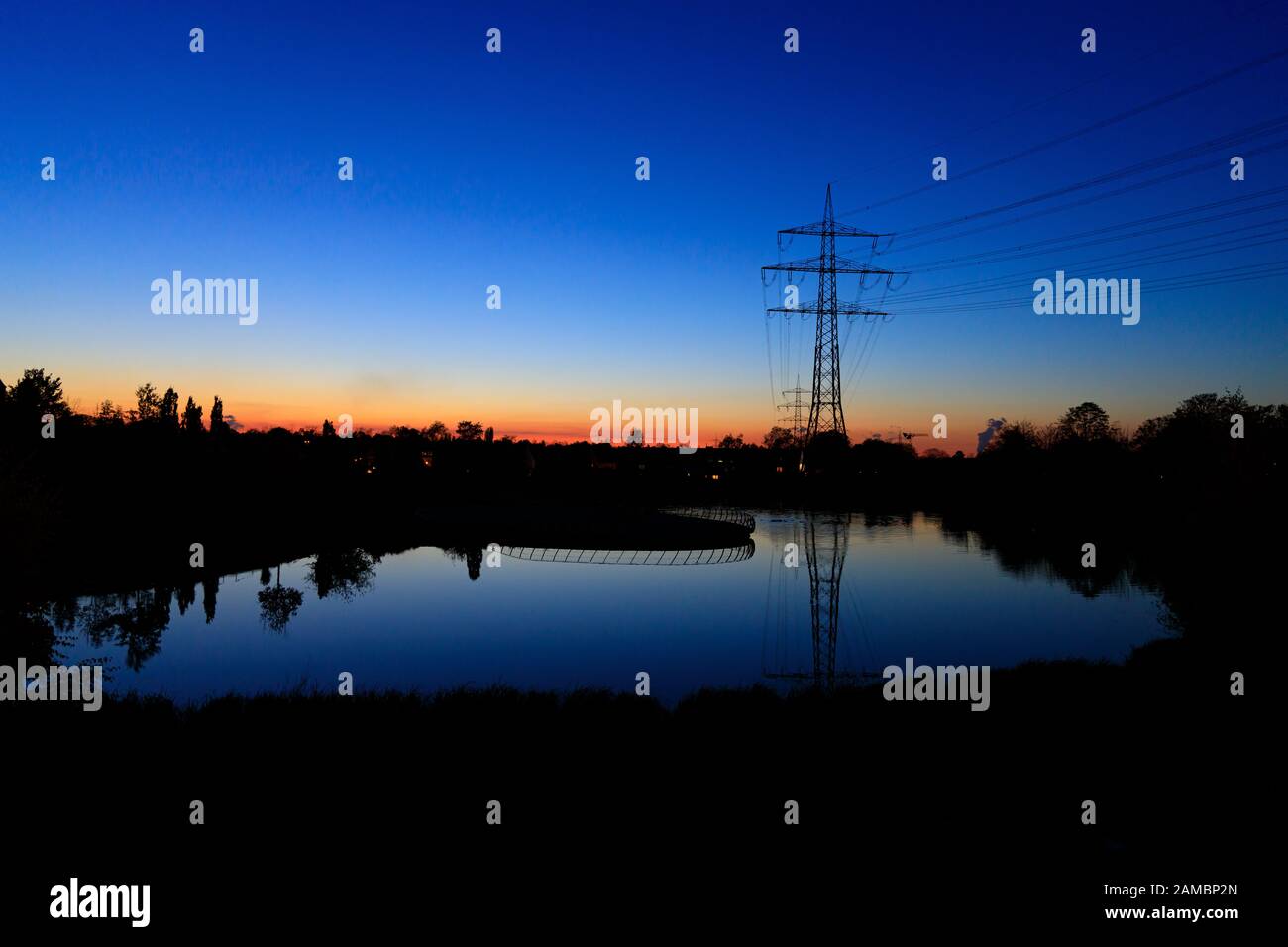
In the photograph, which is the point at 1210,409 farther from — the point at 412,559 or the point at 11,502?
the point at 11,502

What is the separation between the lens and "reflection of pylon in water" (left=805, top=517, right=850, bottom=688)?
26719 mm

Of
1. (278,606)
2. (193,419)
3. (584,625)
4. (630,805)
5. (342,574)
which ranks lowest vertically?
(584,625)

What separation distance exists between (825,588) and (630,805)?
30.0 metres

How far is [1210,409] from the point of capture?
101m

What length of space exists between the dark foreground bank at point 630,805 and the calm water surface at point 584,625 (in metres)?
5.82

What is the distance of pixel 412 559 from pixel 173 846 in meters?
42.8

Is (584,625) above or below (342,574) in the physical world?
below

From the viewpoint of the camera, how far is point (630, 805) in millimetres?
13328

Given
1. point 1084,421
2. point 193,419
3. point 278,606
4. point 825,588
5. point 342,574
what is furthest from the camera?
point 1084,421

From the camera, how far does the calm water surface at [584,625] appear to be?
25188mm

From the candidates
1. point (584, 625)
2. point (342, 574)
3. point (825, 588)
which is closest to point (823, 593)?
point (825, 588)

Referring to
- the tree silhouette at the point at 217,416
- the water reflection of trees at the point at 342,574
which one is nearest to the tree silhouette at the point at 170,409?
the tree silhouette at the point at 217,416

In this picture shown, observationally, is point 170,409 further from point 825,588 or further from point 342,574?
point 825,588

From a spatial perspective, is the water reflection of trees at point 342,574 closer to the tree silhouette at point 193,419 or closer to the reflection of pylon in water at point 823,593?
the reflection of pylon in water at point 823,593
